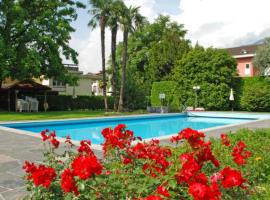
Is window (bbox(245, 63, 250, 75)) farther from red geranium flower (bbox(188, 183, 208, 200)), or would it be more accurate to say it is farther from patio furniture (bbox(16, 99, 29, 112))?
red geranium flower (bbox(188, 183, 208, 200))

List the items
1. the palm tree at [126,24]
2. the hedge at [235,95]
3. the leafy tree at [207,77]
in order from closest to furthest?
the palm tree at [126,24] → the hedge at [235,95] → the leafy tree at [207,77]

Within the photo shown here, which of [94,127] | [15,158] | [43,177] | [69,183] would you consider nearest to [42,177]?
[43,177]

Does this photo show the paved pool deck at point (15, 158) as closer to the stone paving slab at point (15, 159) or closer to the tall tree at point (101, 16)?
the stone paving slab at point (15, 159)

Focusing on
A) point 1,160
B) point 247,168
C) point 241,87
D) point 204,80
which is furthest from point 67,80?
point 247,168

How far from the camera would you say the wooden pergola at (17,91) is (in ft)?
83.5

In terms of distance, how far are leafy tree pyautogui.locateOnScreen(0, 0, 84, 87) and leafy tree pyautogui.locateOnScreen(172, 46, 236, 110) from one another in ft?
33.7

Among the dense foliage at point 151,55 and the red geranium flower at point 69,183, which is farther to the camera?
the dense foliage at point 151,55

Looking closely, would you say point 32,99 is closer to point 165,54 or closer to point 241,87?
point 165,54

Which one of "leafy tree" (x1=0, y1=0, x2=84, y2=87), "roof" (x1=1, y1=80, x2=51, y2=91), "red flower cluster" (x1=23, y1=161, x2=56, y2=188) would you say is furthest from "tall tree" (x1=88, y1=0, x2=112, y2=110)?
"red flower cluster" (x1=23, y1=161, x2=56, y2=188)

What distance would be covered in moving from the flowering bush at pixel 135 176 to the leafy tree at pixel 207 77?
24.4 m

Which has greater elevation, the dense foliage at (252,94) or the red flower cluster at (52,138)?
the dense foliage at (252,94)

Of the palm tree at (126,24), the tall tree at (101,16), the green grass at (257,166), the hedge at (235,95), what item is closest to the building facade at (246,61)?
the hedge at (235,95)

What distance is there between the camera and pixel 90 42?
99.8 ft

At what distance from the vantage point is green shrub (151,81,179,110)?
2839 centimetres
